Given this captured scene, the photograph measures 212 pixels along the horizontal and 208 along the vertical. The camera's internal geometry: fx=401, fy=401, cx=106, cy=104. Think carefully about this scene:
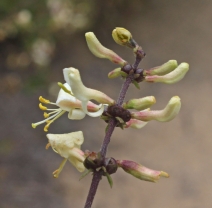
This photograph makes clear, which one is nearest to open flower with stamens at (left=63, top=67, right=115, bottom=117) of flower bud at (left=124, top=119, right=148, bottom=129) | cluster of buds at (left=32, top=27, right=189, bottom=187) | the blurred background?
cluster of buds at (left=32, top=27, right=189, bottom=187)

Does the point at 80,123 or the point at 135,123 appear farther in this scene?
the point at 80,123

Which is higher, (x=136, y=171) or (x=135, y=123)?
(x=135, y=123)

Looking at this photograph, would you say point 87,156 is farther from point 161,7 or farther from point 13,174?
point 161,7

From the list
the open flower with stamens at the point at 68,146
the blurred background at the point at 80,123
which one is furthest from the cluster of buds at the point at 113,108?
the blurred background at the point at 80,123

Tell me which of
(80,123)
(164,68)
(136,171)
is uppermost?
(80,123)

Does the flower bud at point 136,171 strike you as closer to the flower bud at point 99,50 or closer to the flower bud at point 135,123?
the flower bud at point 135,123

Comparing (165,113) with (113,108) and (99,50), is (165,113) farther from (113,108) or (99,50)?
(99,50)

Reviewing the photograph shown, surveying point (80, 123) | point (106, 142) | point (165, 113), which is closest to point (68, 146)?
point (106, 142)

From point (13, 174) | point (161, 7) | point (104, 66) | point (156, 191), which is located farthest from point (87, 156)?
point (161, 7)
